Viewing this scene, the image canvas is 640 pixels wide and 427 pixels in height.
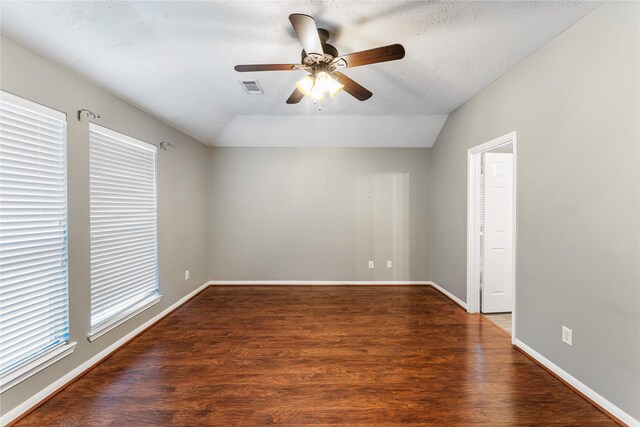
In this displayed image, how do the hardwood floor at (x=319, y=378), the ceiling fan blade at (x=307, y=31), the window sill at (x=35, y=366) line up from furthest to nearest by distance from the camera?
the hardwood floor at (x=319, y=378) < the window sill at (x=35, y=366) < the ceiling fan blade at (x=307, y=31)

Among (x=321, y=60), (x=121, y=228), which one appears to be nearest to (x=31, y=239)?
(x=121, y=228)

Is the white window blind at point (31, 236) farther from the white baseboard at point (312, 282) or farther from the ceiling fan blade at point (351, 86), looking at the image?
the white baseboard at point (312, 282)

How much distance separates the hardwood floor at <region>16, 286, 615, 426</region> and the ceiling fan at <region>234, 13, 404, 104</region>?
2.17 meters

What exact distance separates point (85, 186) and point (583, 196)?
3654mm

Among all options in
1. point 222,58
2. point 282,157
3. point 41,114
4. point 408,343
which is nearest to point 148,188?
point 41,114

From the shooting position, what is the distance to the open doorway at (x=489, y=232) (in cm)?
314

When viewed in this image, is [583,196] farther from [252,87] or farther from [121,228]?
[121,228]

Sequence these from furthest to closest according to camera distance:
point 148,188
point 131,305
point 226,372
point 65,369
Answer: point 148,188
point 131,305
point 226,372
point 65,369

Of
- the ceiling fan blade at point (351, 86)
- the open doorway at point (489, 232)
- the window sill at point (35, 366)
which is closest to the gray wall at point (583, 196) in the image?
the open doorway at point (489, 232)

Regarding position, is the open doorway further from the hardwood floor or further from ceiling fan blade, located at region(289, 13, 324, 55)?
ceiling fan blade, located at region(289, 13, 324, 55)

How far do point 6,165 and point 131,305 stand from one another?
158 cm

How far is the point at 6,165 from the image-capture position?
5.18 feet

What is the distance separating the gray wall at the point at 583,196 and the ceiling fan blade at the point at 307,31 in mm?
1786

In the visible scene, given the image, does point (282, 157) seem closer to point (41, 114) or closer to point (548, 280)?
point (41, 114)
